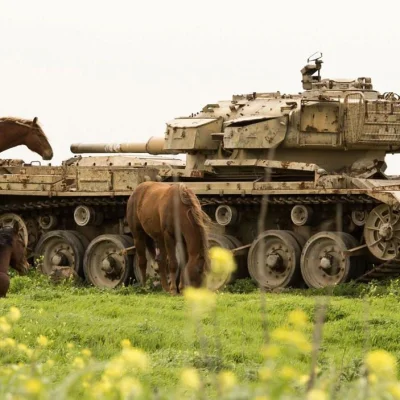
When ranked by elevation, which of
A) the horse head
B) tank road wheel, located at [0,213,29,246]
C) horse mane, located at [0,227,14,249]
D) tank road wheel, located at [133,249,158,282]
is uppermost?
the horse head

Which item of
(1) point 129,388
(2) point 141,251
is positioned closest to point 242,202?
(2) point 141,251

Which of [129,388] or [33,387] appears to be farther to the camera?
[129,388]

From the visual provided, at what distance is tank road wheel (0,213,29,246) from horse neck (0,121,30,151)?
4236 mm

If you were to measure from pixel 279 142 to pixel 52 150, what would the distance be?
13.2ft

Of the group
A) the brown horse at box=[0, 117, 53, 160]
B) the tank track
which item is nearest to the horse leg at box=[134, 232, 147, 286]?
the tank track

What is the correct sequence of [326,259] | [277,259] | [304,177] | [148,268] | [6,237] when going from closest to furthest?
1. [6,237]
2. [326,259]
3. [277,259]
4. [304,177]
5. [148,268]

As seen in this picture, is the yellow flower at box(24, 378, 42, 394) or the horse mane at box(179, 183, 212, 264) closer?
the yellow flower at box(24, 378, 42, 394)

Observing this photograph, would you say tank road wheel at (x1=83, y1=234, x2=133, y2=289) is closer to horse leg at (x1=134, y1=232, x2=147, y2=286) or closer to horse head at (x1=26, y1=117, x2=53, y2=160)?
horse leg at (x1=134, y1=232, x2=147, y2=286)

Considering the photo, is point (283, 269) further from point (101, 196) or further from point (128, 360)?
point (128, 360)

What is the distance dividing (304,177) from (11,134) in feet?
17.0

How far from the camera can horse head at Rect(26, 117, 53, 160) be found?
884 inches

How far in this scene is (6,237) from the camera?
1620cm

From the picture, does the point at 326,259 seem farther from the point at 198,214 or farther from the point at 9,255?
the point at 9,255

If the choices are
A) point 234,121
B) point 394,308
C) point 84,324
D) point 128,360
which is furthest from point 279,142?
point 128,360
